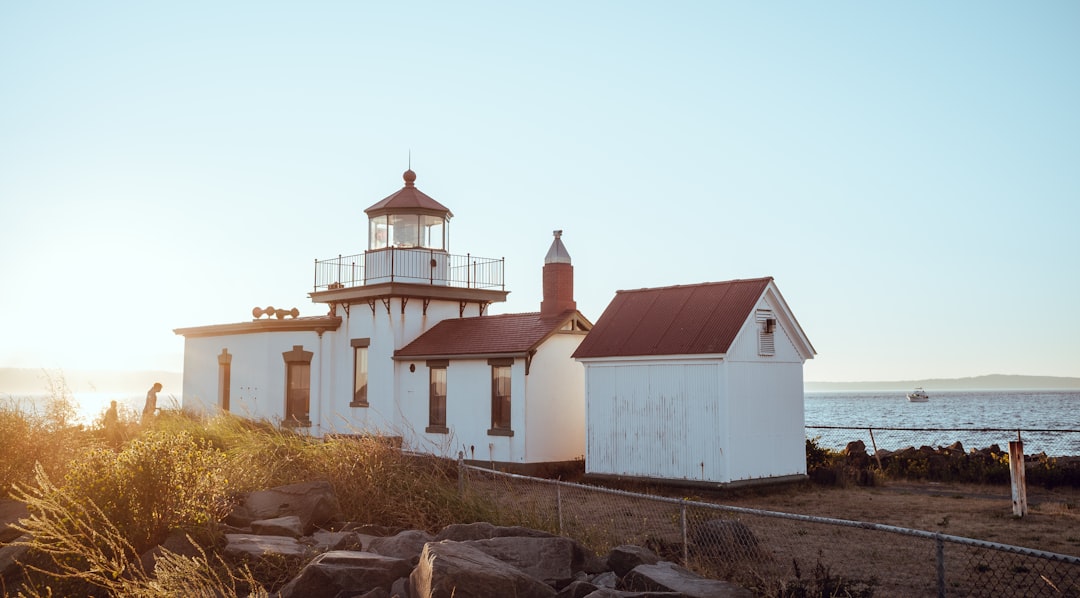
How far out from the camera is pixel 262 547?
8570 millimetres

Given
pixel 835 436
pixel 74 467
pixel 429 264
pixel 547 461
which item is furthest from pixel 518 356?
pixel 835 436

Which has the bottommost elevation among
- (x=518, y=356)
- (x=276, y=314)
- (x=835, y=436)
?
(x=835, y=436)

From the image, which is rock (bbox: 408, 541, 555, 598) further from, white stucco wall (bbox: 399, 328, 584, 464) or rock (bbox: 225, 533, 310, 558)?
white stucco wall (bbox: 399, 328, 584, 464)

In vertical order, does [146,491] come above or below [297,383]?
below

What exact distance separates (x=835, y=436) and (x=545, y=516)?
57.2m

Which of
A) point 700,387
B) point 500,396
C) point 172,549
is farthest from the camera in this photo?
point 500,396

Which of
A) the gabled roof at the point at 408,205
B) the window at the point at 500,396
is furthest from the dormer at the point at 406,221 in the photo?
the window at the point at 500,396

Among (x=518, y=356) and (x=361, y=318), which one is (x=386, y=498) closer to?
(x=518, y=356)

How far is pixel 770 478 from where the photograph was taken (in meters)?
18.9

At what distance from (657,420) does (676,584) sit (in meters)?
11.8

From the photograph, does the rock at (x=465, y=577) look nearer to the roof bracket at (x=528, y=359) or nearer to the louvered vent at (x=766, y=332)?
the louvered vent at (x=766, y=332)

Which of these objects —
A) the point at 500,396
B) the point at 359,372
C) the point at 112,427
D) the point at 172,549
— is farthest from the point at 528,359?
the point at 172,549

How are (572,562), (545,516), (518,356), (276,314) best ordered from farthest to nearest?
(276,314) → (518,356) → (545,516) → (572,562)

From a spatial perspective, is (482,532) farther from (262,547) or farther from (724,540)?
(724,540)
